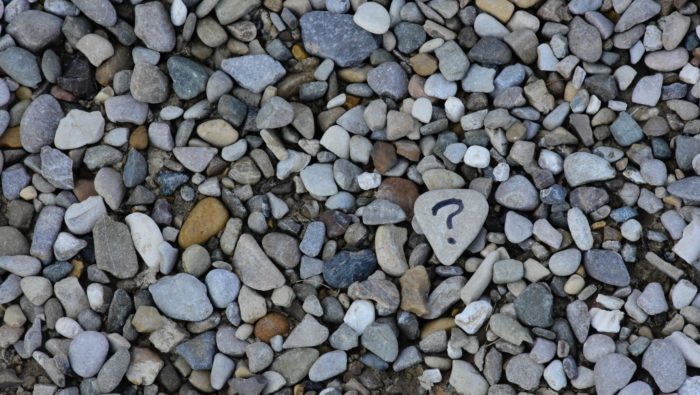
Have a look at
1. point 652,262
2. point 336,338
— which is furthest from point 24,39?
point 652,262

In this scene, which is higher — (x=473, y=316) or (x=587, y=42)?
(x=587, y=42)

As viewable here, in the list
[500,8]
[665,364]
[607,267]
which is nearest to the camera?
[665,364]

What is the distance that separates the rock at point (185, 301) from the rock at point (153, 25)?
0.70 m

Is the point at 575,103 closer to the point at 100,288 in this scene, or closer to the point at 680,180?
the point at 680,180

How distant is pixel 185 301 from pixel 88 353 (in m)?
0.29

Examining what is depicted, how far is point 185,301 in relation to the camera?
2.23 m

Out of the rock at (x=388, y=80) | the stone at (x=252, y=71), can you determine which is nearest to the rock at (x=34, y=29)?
the stone at (x=252, y=71)

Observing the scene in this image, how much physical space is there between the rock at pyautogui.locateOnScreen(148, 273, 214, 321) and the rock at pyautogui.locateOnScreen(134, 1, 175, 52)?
70cm

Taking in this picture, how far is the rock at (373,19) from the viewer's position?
2.39 meters

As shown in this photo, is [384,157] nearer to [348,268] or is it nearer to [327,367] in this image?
[348,268]

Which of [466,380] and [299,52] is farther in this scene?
[299,52]

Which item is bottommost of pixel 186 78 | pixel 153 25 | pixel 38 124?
pixel 38 124

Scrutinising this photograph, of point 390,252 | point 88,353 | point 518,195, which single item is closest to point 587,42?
A: point 518,195

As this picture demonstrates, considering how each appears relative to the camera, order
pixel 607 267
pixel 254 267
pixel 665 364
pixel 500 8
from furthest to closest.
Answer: pixel 500 8
pixel 254 267
pixel 607 267
pixel 665 364
